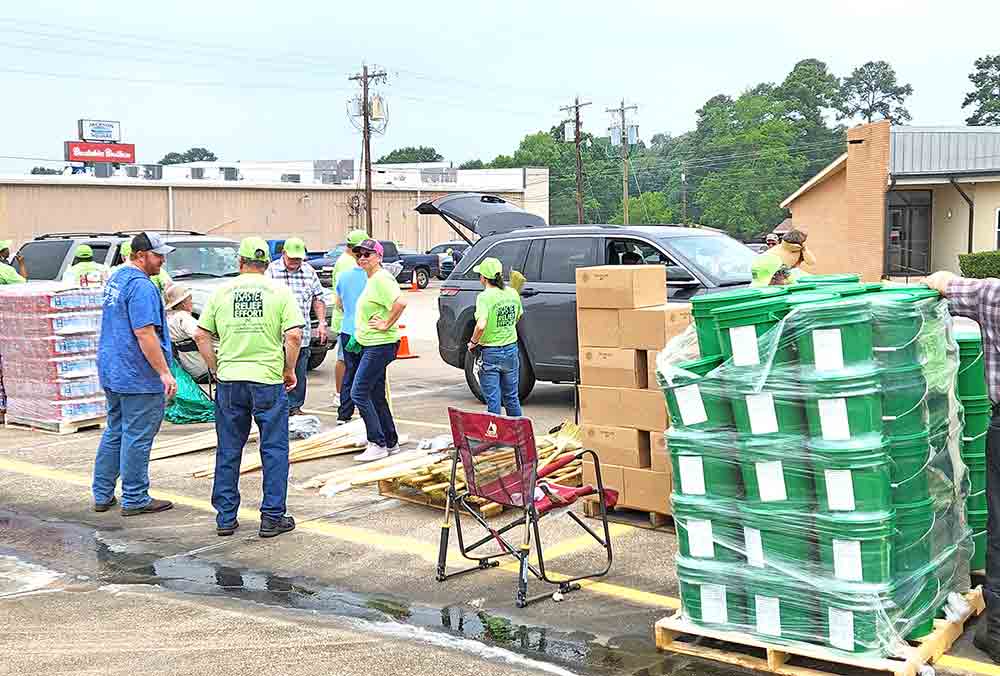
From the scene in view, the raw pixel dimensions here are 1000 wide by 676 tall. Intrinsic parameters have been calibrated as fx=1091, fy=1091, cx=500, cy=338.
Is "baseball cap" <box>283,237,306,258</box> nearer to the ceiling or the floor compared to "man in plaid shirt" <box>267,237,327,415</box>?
nearer to the ceiling

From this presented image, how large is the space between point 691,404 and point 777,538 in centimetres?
72

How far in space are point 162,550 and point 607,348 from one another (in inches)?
128

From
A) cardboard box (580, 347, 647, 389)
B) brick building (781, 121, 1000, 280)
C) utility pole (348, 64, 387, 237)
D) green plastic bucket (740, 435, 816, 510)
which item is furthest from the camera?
utility pole (348, 64, 387, 237)

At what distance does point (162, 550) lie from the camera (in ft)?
23.7

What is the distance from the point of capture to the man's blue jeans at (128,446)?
8133 millimetres

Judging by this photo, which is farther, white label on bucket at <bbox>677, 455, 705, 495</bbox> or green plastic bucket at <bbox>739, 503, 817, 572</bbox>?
white label on bucket at <bbox>677, 455, 705, 495</bbox>

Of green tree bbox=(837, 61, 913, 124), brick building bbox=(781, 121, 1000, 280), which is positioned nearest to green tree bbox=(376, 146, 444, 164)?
green tree bbox=(837, 61, 913, 124)

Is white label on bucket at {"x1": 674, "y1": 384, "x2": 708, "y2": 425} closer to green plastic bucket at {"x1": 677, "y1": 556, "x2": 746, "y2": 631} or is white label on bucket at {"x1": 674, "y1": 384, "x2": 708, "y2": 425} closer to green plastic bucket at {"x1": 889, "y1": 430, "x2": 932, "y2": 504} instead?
green plastic bucket at {"x1": 677, "y1": 556, "x2": 746, "y2": 631}

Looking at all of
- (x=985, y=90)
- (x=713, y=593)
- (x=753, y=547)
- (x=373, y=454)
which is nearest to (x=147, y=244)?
(x=373, y=454)

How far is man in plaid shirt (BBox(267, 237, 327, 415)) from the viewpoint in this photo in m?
10.6

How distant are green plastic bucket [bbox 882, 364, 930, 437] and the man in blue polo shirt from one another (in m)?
5.19

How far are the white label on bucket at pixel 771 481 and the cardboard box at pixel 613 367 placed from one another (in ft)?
7.48

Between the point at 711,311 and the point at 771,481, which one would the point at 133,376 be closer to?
the point at 711,311

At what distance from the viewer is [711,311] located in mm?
5090
